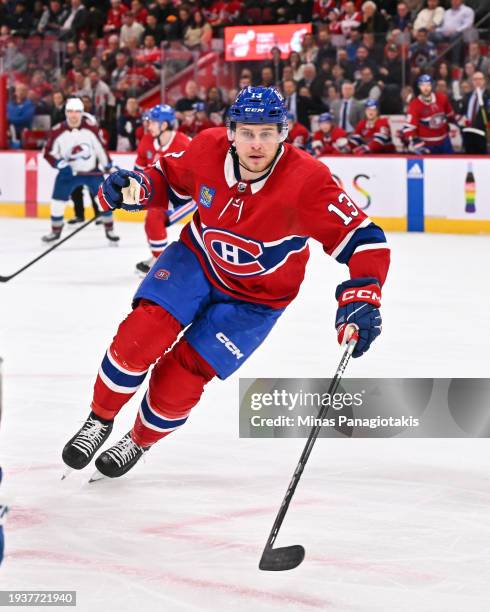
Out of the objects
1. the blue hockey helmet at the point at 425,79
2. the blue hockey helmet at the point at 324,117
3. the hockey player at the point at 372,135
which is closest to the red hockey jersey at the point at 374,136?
the hockey player at the point at 372,135

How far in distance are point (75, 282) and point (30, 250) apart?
1.93 meters

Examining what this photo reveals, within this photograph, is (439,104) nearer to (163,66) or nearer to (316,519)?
(163,66)

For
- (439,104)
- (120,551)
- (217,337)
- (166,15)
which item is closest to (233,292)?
(217,337)

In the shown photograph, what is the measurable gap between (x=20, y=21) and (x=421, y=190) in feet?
23.8

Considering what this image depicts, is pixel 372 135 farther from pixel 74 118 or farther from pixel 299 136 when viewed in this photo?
pixel 74 118

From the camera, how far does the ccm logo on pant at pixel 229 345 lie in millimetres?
3359

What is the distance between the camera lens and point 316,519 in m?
3.13

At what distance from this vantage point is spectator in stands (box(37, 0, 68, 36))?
15.2m

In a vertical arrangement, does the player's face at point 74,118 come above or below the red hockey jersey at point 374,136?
above

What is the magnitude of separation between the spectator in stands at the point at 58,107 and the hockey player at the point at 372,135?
347 cm

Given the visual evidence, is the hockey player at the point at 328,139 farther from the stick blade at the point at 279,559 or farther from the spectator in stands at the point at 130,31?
the stick blade at the point at 279,559

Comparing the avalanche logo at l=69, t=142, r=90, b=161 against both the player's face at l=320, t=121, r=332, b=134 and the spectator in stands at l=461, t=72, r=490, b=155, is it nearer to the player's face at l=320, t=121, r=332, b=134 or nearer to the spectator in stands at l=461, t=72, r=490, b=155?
the player's face at l=320, t=121, r=332, b=134

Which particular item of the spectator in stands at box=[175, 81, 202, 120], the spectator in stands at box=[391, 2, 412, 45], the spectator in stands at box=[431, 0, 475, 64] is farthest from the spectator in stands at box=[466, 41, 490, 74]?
the spectator in stands at box=[175, 81, 202, 120]

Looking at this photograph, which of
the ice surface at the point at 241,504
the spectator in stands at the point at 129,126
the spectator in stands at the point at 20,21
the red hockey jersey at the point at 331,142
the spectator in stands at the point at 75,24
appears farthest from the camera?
the spectator in stands at the point at 20,21
